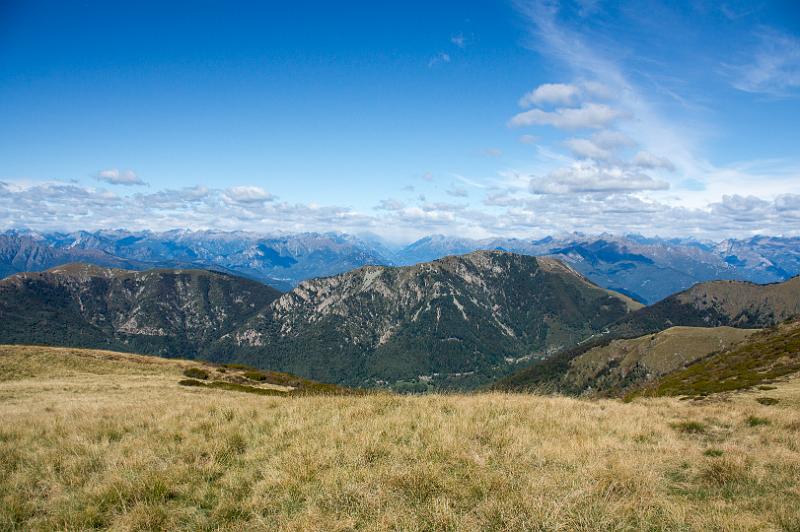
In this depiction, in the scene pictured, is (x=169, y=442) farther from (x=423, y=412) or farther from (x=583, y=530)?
(x=583, y=530)

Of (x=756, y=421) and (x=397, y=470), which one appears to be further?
(x=756, y=421)

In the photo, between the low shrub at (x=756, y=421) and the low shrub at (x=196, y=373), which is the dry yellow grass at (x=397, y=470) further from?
the low shrub at (x=196, y=373)

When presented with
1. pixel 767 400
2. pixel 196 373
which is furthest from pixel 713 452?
pixel 196 373

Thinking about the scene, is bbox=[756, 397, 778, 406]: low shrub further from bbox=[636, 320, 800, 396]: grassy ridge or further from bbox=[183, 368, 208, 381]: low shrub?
bbox=[183, 368, 208, 381]: low shrub

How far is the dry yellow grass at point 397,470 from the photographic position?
701cm

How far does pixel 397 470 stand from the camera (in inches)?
341

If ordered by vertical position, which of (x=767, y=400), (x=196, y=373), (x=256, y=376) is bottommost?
(x=256, y=376)

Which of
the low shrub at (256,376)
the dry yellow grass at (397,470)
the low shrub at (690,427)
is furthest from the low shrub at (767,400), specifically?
the low shrub at (256,376)

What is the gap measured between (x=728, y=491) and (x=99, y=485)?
40.5 feet

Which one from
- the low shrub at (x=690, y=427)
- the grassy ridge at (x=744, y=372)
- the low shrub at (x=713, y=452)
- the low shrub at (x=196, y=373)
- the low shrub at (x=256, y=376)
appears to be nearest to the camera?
the low shrub at (x=713, y=452)

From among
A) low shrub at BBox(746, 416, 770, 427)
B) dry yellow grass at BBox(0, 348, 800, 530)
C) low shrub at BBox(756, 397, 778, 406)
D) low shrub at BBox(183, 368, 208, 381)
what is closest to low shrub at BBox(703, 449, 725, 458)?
dry yellow grass at BBox(0, 348, 800, 530)

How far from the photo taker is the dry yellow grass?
7008 mm

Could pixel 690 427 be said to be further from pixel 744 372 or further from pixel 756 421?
pixel 744 372

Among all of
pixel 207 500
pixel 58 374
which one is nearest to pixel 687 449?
pixel 207 500
